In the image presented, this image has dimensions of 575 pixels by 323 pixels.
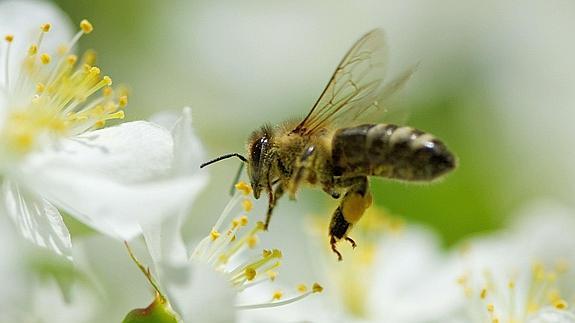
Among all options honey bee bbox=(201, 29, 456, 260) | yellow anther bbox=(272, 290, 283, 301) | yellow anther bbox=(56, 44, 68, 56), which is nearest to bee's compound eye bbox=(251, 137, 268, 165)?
honey bee bbox=(201, 29, 456, 260)

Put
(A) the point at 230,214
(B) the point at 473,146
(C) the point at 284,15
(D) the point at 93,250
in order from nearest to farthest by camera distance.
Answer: (D) the point at 93,250 → (A) the point at 230,214 → (B) the point at 473,146 → (C) the point at 284,15

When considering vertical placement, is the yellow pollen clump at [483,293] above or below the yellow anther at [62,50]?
below

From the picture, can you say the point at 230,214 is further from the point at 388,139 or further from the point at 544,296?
the point at 544,296

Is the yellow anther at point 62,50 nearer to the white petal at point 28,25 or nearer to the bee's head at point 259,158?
the white petal at point 28,25

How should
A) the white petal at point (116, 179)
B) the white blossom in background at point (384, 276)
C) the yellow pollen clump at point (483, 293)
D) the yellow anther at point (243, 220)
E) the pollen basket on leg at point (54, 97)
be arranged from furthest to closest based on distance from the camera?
the white blossom in background at point (384, 276)
the yellow pollen clump at point (483, 293)
the yellow anther at point (243, 220)
the pollen basket on leg at point (54, 97)
the white petal at point (116, 179)

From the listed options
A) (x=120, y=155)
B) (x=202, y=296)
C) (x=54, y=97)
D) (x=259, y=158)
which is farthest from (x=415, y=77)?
(x=202, y=296)

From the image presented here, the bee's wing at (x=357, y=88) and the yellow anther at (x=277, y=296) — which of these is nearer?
the yellow anther at (x=277, y=296)

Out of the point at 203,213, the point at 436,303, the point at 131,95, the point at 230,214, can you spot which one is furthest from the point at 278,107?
the point at 230,214

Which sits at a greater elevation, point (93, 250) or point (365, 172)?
point (365, 172)

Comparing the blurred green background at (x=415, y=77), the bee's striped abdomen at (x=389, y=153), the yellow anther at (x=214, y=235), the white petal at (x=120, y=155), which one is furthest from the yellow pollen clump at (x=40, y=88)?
the blurred green background at (x=415, y=77)
